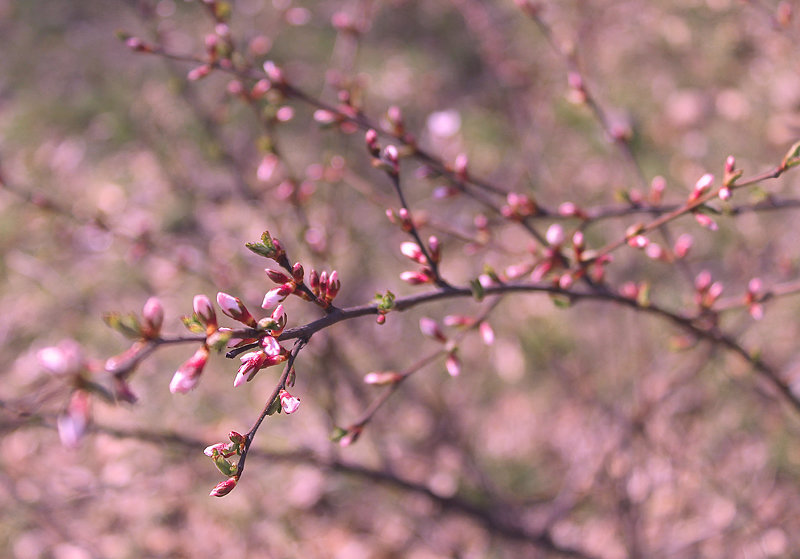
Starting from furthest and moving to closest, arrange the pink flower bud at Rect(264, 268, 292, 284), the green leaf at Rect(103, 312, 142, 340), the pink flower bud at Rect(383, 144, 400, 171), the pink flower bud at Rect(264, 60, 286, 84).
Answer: the pink flower bud at Rect(264, 60, 286, 84), the pink flower bud at Rect(383, 144, 400, 171), the pink flower bud at Rect(264, 268, 292, 284), the green leaf at Rect(103, 312, 142, 340)

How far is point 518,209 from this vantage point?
1498mm

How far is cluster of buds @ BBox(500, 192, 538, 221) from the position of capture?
1.46m

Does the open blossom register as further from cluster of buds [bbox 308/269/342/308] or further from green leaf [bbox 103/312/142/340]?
cluster of buds [bbox 308/269/342/308]

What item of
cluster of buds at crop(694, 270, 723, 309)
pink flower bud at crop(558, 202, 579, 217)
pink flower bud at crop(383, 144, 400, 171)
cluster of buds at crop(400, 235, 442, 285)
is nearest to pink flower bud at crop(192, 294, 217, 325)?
cluster of buds at crop(400, 235, 442, 285)

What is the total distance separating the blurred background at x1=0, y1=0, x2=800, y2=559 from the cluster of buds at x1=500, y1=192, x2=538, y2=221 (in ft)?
0.46

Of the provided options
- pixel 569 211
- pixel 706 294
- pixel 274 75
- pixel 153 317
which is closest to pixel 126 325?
pixel 153 317

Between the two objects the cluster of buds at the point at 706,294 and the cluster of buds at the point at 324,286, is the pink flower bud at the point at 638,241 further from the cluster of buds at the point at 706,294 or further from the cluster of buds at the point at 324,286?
the cluster of buds at the point at 324,286

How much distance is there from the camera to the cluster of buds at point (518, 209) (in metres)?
1.46

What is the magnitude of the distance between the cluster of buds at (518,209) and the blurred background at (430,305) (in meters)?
0.14

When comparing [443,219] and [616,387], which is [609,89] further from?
[616,387]

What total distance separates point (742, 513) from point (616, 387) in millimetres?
773

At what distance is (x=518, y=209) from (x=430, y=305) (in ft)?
7.70

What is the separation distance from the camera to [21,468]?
3.78 meters

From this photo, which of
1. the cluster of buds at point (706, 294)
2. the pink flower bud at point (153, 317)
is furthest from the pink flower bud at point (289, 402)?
the cluster of buds at point (706, 294)
